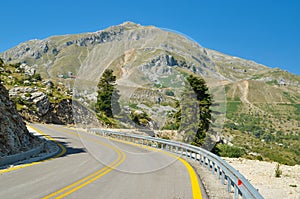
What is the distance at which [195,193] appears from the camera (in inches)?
299

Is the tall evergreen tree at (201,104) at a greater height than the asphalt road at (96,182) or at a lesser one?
greater

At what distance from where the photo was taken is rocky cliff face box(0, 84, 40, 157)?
1298 cm

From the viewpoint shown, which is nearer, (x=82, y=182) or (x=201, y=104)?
(x=201, y=104)

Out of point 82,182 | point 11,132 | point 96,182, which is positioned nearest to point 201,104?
point 96,182

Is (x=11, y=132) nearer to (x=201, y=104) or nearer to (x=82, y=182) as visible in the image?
(x=82, y=182)

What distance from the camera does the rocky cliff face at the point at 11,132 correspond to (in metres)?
13.0

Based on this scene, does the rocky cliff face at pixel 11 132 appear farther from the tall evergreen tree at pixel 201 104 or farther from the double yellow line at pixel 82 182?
the tall evergreen tree at pixel 201 104

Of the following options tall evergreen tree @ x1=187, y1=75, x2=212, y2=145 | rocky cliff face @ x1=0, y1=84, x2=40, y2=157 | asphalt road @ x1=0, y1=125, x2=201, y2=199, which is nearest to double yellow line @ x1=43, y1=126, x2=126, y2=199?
asphalt road @ x1=0, y1=125, x2=201, y2=199

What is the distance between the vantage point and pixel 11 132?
1380cm

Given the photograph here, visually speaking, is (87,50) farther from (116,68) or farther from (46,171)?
(46,171)

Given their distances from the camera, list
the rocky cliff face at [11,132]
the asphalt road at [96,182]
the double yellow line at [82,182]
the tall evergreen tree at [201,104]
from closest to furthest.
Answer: the tall evergreen tree at [201,104] < the double yellow line at [82,182] < the asphalt road at [96,182] < the rocky cliff face at [11,132]

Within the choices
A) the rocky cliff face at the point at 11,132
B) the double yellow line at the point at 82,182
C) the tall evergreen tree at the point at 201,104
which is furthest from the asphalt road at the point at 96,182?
the rocky cliff face at the point at 11,132

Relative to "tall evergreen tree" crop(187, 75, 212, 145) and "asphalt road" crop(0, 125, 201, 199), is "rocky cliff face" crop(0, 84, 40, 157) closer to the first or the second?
"asphalt road" crop(0, 125, 201, 199)

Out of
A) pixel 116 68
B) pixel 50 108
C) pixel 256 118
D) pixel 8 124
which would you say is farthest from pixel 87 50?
pixel 256 118
